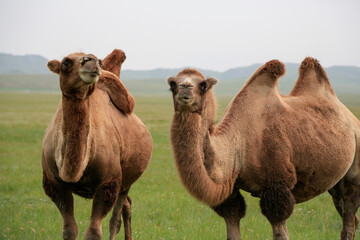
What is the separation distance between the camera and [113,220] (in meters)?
6.35

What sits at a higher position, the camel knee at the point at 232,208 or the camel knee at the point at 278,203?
the camel knee at the point at 278,203

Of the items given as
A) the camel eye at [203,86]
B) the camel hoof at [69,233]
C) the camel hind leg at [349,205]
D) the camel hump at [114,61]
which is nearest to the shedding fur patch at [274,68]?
the camel eye at [203,86]

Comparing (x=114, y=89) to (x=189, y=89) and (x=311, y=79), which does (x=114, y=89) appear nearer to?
(x=189, y=89)

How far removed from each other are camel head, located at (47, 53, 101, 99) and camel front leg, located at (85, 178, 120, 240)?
1180 millimetres

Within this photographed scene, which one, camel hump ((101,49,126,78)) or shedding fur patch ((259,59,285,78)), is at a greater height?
shedding fur patch ((259,59,285,78))

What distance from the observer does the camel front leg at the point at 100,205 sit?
4.86 m

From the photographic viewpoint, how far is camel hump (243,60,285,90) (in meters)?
5.57

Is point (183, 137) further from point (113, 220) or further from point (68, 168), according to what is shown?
point (113, 220)

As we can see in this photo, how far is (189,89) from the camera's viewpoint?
14.0 feet

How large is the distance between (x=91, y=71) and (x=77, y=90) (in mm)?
323

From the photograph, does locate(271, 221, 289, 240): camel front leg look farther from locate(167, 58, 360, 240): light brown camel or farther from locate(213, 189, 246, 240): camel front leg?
locate(213, 189, 246, 240): camel front leg

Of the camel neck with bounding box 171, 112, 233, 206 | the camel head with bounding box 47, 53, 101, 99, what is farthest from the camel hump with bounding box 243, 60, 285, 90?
the camel head with bounding box 47, 53, 101, 99

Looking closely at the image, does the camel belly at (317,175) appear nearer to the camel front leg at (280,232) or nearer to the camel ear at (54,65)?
the camel front leg at (280,232)

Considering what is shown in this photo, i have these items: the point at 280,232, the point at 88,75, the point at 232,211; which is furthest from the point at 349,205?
the point at 88,75
